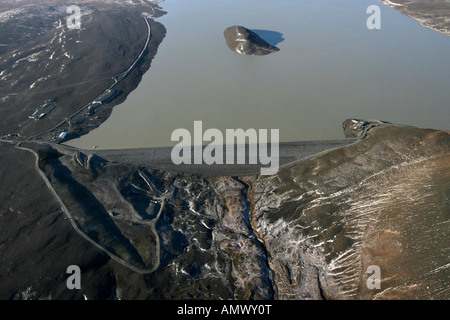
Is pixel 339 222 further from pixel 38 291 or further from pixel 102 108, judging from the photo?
pixel 102 108

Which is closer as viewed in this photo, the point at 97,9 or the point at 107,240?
the point at 107,240

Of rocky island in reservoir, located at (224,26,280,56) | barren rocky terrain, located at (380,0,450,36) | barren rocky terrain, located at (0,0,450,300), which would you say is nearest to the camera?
barren rocky terrain, located at (0,0,450,300)

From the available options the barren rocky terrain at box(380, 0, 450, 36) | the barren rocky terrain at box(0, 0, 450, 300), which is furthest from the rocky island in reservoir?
the barren rocky terrain at box(380, 0, 450, 36)

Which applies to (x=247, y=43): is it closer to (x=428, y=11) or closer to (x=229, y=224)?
(x=229, y=224)

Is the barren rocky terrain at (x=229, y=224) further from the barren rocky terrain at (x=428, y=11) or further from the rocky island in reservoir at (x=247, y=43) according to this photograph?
the barren rocky terrain at (x=428, y=11)

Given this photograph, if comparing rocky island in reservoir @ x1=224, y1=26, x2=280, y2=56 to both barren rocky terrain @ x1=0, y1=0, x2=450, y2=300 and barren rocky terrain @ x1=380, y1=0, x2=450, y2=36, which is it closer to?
barren rocky terrain @ x1=0, y1=0, x2=450, y2=300

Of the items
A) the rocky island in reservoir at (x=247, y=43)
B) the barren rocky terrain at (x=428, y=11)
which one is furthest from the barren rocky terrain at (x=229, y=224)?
the barren rocky terrain at (x=428, y=11)

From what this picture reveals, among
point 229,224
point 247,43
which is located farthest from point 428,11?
point 229,224
